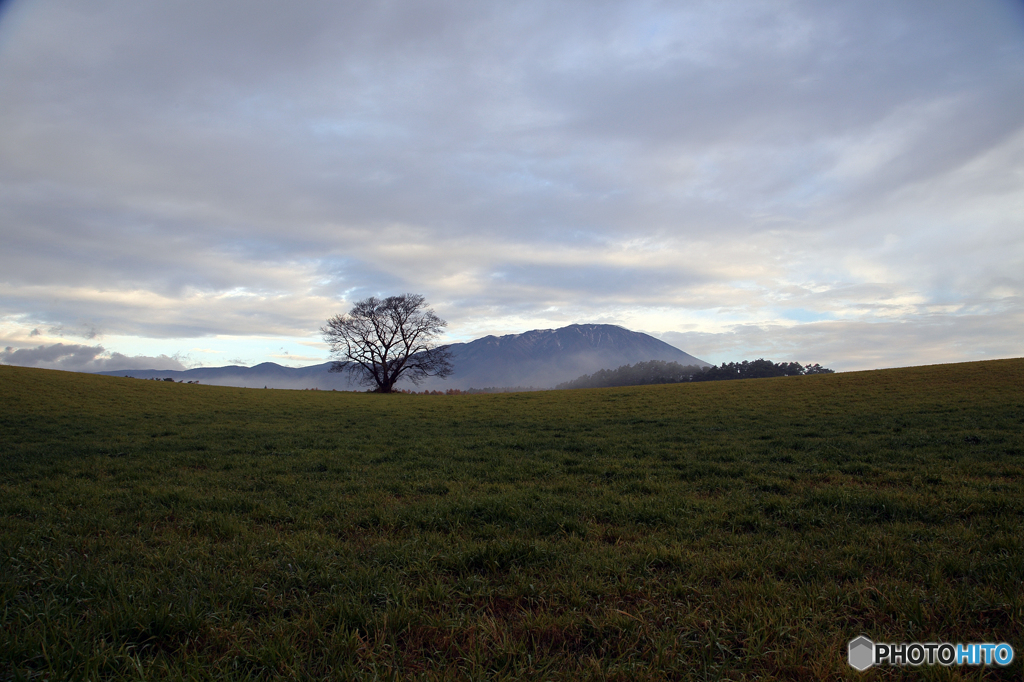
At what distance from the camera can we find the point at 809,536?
20.7ft

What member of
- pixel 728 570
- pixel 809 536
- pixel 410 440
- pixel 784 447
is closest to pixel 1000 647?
pixel 728 570

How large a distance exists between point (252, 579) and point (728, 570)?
516cm

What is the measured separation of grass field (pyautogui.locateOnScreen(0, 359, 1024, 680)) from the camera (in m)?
3.75

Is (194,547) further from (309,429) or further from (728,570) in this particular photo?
(309,429)

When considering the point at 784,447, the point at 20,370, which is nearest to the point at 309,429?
the point at 784,447

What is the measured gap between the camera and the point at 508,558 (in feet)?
18.4

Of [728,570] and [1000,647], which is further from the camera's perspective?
[728,570]

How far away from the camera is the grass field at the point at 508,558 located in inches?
148

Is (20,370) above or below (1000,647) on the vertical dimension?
above

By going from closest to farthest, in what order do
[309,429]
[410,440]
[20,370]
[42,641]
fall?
[42,641] → [410,440] → [309,429] → [20,370]

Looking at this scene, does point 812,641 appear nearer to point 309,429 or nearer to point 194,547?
point 194,547

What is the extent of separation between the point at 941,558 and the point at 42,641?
8627 millimetres

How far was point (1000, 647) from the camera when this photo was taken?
3793mm

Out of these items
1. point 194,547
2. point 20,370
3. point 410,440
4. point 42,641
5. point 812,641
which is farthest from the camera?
point 20,370
